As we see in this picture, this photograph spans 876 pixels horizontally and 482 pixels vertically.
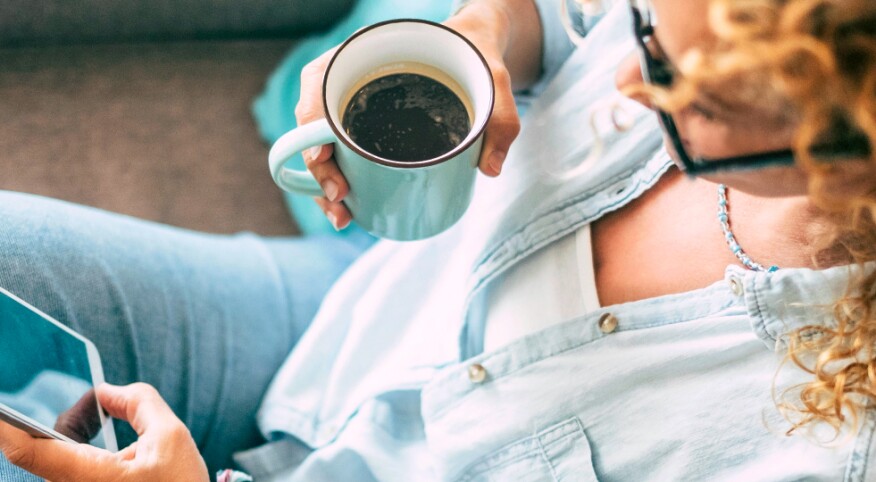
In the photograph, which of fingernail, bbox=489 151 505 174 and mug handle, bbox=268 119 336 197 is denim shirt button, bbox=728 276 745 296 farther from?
mug handle, bbox=268 119 336 197

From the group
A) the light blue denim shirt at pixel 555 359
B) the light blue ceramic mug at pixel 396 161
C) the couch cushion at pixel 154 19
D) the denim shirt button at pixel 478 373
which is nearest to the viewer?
the light blue ceramic mug at pixel 396 161

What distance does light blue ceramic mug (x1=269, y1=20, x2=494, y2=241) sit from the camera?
1.78 ft

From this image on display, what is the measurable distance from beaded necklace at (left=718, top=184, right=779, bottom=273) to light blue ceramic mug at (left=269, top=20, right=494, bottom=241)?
249 millimetres

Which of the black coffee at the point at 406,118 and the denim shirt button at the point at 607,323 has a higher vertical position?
the black coffee at the point at 406,118

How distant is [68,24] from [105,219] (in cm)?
49

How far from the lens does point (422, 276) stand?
92 cm

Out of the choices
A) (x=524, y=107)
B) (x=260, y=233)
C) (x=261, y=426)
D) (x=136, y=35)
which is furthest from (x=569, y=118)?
(x=136, y=35)

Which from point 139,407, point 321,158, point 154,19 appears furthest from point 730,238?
point 154,19

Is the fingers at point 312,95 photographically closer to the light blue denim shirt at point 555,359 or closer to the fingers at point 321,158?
the fingers at point 321,158

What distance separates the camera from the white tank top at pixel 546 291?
730 millimetres

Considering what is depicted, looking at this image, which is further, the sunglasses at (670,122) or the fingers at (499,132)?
the fingers at (499,132)

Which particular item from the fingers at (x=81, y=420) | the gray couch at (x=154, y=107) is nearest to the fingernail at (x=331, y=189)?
the fingers at (x=81, y=420)

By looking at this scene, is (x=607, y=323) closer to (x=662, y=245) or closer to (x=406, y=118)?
(x=662, y=245)

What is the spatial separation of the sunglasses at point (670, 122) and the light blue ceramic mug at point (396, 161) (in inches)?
4.7
